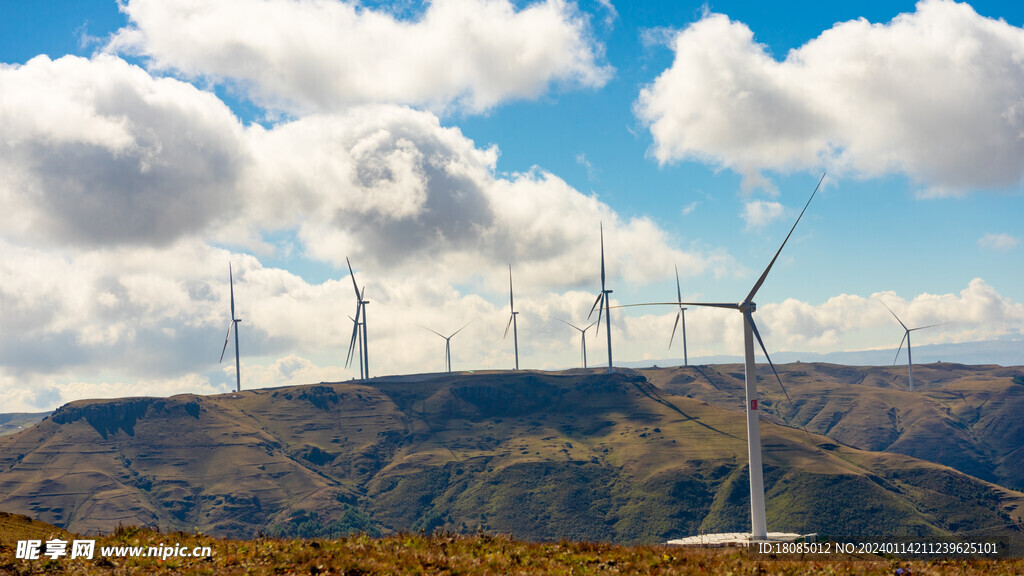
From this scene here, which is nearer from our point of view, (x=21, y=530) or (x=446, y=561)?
(x=446, y=561)

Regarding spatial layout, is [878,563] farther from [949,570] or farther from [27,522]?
[27,522]

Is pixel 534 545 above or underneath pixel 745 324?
underneath

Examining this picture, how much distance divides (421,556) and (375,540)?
5.96 metres

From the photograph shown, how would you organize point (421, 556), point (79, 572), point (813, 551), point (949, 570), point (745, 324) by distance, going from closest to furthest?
point (79, 572) → point (421, 556) → point (949, 570) → point (813, 551) → point (745, 324)

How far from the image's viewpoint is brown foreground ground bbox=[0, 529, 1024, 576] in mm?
33875

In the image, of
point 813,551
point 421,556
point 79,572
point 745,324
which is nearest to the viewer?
point 79,572

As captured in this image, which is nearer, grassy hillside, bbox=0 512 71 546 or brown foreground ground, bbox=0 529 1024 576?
brown foreground ground, bbox=0 529 1024 576

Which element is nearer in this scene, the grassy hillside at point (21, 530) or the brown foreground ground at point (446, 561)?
the brown foreground ground at point (446, 561)

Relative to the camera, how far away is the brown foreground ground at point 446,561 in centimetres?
3388

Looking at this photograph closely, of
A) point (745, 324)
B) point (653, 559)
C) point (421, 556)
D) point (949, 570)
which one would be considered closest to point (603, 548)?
point (653, 559)

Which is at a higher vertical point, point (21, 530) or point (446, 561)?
point (21, 530)

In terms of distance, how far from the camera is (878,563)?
39.4 metres

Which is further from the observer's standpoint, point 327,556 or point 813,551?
point 813,551

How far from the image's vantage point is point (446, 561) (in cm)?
3491
